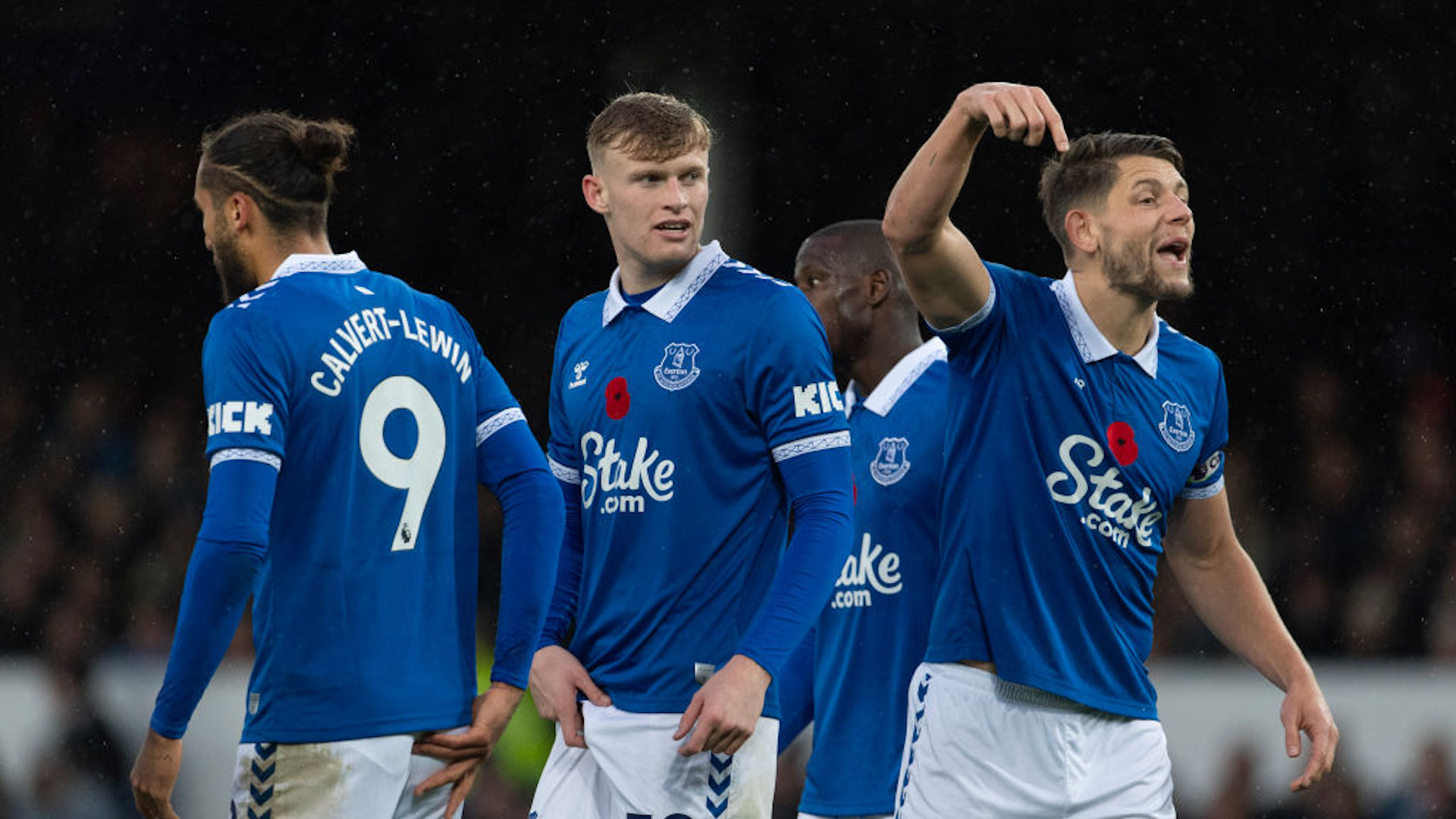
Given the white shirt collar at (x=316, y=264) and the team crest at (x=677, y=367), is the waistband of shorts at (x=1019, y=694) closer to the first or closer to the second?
the team crest at (x=677, y=367)

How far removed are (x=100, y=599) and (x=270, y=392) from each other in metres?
6.97

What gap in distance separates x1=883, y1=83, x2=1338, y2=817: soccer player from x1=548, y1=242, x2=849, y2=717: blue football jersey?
0.31 metres

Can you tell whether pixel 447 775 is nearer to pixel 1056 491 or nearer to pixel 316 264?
pixel 316 264

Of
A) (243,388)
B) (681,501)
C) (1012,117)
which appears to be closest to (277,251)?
(243,388)

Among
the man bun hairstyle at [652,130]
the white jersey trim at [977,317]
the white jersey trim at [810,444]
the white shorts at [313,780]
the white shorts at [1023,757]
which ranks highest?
the man bun hairstyle at [652,130]

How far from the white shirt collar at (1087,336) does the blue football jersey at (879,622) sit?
501 mm

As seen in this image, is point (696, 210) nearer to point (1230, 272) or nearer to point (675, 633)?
point (675, 633)

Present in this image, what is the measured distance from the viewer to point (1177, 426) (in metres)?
3.56

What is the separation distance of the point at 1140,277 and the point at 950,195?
2.19 ft

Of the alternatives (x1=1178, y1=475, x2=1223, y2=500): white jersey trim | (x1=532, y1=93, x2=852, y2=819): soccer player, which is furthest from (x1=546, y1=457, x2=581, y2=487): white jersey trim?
(x1=1178, y1=475, x2=1223, y2=500): white jersey trim

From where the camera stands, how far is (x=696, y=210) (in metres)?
3.45

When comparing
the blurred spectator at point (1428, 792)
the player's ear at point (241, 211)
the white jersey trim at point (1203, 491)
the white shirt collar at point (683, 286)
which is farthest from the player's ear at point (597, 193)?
the blurred spectator at point (1428, 792)

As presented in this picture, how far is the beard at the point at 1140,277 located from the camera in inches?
141

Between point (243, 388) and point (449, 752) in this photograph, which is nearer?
point (243, 388)
